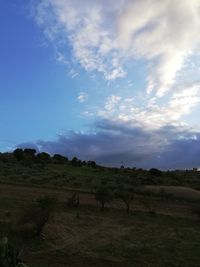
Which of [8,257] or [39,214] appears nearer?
[8,257]

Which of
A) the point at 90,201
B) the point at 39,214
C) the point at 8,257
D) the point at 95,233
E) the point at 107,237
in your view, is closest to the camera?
the point at 8,257

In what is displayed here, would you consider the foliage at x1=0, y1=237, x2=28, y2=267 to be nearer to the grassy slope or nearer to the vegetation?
the vegetation

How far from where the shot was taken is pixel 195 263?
21219 mm

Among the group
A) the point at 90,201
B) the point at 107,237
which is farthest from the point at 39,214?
the point at 90,201

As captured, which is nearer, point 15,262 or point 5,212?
point 15,262

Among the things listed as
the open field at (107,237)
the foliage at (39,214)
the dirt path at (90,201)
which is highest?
the dirt path at (90,201)

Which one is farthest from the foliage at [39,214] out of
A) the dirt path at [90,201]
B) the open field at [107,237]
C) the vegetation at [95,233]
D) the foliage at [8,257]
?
the dirt path at [90,201]

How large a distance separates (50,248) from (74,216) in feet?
28.6

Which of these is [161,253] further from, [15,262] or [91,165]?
[91,165]

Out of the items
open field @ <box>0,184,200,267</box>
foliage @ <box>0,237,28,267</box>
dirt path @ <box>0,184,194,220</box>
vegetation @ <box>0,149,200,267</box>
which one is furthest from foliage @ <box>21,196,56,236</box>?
dirt path @ <box>0,184,194,220</box>

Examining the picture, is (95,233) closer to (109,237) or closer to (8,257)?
(109,237)

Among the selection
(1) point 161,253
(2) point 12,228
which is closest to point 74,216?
(2) point 12,228

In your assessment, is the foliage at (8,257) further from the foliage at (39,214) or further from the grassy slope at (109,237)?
the foliage at (39,214)

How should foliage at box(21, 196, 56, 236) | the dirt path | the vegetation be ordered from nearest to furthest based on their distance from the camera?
the vegetation < foliage at box(21, 196, 56, 236) < the dirt path
